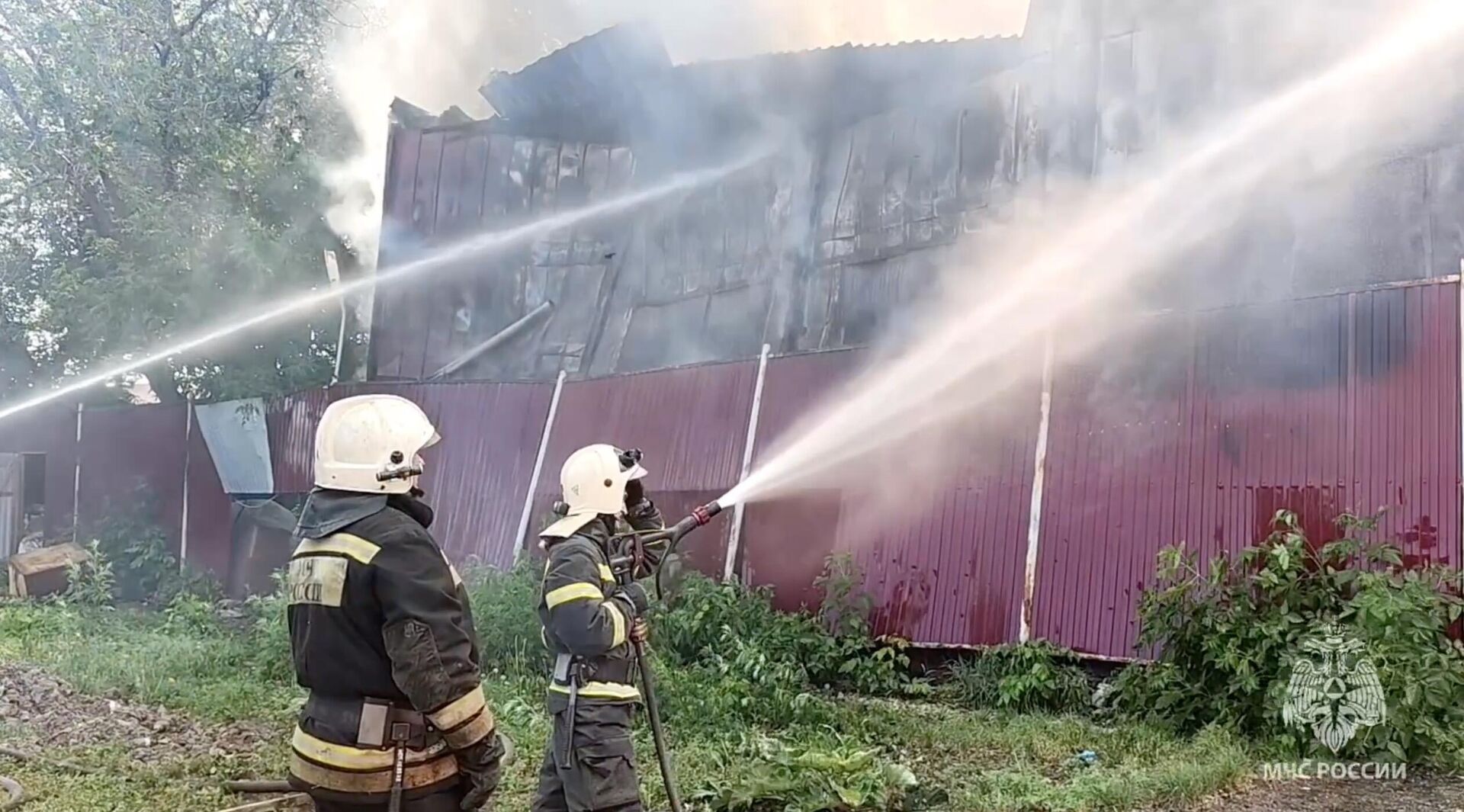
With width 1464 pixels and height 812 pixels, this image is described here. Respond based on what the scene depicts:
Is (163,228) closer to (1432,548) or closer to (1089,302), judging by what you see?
(1089,302)

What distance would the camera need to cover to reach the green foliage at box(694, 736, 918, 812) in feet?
15.8

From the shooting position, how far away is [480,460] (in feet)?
39.3

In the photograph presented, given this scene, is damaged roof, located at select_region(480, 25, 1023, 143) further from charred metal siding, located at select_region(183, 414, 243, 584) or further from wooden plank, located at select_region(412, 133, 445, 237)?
charred metal siding, located at select_region(183, 414, 243, 584)

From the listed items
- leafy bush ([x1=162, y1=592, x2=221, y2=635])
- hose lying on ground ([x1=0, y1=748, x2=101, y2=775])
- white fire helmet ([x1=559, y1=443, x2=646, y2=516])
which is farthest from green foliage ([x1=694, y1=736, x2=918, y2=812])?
leafy bush ([x1=162, y1=592, x2=221, y2=635])

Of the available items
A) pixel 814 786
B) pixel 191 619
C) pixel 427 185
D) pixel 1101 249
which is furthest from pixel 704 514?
pixel 427 185

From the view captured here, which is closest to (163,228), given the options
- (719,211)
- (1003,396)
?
(719,211)

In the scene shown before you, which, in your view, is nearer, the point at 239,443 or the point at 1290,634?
the point at 1290,634

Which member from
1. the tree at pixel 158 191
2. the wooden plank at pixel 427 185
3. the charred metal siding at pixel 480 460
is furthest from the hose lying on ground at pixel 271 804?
the wooden plank at pixel 427 185

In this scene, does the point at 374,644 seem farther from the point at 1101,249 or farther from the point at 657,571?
the point at 1101,249

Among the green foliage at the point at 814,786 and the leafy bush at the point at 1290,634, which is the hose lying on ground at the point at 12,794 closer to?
the green foliage at the point at 814,786

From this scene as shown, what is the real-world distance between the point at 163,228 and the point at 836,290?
8802mm

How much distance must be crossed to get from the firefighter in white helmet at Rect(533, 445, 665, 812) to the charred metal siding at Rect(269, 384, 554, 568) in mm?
7572

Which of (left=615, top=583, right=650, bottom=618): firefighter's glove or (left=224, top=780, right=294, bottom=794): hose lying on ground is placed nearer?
(left=615, top=583, right=650, bottom=618): firefighter's glove

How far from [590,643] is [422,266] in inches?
471
